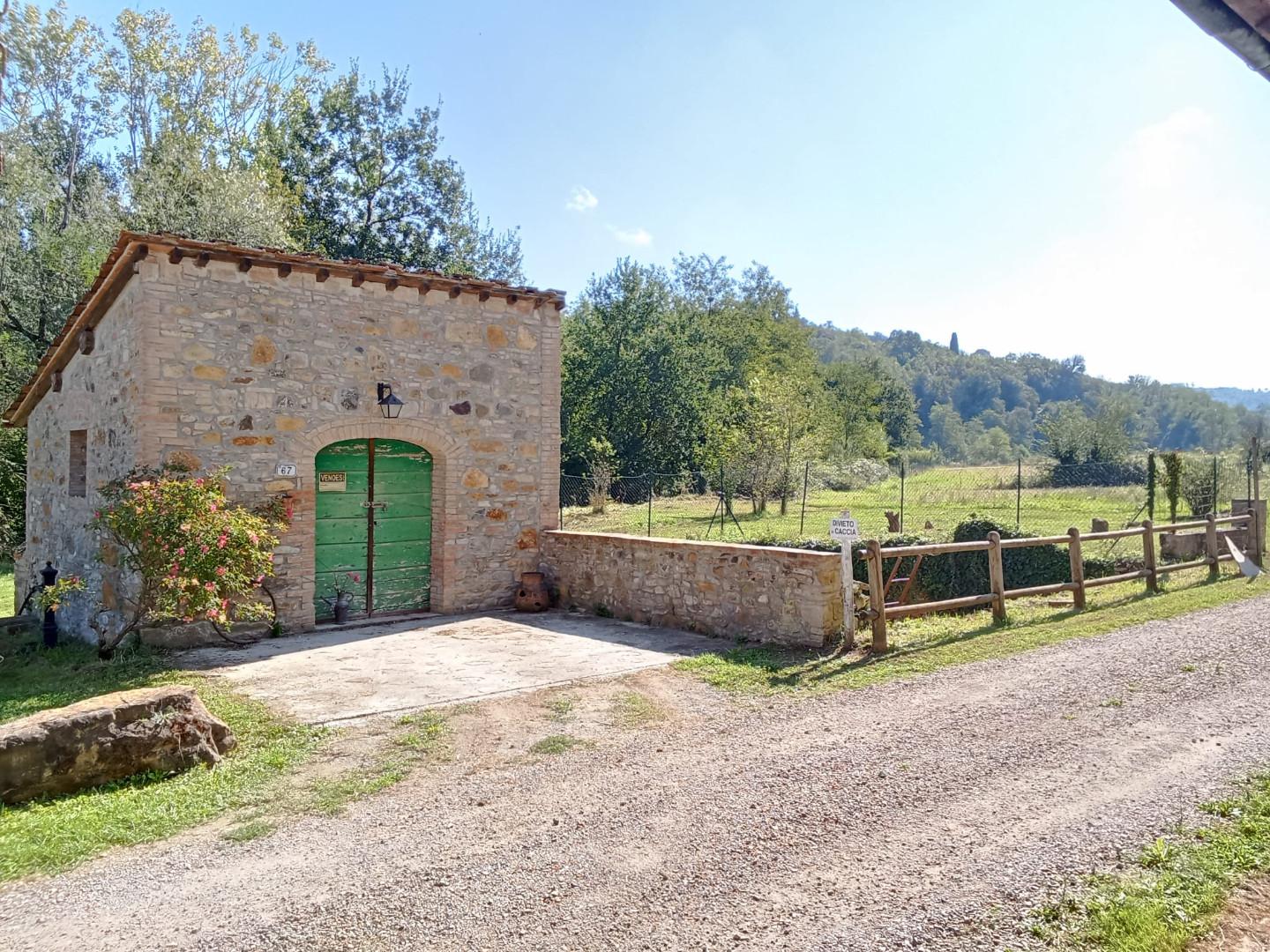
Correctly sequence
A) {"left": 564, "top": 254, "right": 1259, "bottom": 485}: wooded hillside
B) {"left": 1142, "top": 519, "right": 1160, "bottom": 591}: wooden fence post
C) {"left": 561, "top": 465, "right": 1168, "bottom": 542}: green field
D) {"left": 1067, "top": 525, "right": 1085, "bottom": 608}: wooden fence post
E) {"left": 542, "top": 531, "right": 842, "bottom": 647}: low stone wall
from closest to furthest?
{"left": 542, "top": 531, "right": 842, "bottom": 647}: low stone wall → {"left": 1067, "top": 525, "right": 1085, "bottom": 608}: wooden fence post → {"left": 1142, "top": 519, "right": 1160, "bottom": 591}: wooden fence post → {"left": 561, "top": 465, "right": 1168, "bottom": 542}: green field → {"left": 564, "top": 254, "right": 1259, "bottom": 485}: wooded hillside

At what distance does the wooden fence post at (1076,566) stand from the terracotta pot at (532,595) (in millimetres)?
6120

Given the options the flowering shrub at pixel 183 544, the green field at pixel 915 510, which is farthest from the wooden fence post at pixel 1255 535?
the flowering shrub at pixel 183 544

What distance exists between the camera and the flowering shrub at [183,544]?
22.9ft

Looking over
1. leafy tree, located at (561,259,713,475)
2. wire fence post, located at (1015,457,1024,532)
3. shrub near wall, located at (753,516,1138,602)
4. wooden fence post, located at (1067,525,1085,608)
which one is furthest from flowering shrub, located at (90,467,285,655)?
leafy tree, located at (561,259,713,475)

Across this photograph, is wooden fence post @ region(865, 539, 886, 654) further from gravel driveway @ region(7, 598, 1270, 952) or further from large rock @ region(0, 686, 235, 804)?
large rock @ region(0, 686, 235, 804)

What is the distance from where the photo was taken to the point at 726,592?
26.9ft

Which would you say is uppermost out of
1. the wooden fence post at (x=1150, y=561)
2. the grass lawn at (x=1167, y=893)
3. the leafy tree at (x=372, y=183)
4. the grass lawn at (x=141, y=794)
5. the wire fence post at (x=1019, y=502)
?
the leafy tree at (x=372, y=183)

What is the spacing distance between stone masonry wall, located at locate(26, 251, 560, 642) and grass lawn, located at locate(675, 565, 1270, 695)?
13.4 ft

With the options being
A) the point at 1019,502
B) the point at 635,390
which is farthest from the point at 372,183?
the point at 1019,502

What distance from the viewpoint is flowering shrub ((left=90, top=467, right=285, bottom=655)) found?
696 centimetres

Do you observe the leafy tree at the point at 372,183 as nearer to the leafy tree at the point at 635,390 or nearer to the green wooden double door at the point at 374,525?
the leafy tree at the point at 635,390

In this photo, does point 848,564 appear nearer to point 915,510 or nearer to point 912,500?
point 915,510

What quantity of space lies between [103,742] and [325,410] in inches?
200

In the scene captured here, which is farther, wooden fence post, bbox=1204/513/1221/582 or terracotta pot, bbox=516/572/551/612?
wooden fence post, bbox=1204/513/1221/582
